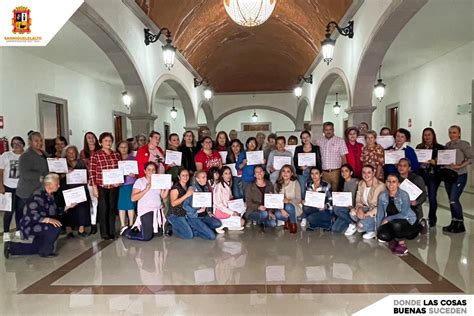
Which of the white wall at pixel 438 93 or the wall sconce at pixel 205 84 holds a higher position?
the wall sconce at pixel 205 84

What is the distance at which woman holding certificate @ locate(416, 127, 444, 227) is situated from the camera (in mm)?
5992

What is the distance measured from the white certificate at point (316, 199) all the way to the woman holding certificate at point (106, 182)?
2.91 metres

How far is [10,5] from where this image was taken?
4594 mm

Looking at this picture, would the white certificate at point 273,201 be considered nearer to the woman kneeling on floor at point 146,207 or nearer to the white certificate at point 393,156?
the woman kneeling on floor at point 146,207

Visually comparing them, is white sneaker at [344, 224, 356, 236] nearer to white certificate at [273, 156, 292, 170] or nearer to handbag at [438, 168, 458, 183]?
white certificate at [273, 156, 292, 170]

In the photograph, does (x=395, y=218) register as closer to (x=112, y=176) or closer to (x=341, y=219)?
(x=341, y=219)

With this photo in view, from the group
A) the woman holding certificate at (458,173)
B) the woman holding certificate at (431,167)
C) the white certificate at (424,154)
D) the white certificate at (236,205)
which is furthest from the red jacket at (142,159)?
the woman holding certificate at (458,173)

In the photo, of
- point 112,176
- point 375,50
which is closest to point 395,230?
point 375,50

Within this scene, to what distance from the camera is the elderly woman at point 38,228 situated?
4867 millimetres

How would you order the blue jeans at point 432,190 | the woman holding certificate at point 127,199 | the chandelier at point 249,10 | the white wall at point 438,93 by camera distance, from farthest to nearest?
the white wall at point 438,93 < the blue jeans at point 432,190 < the woman holding certificate at point 127,199 < the chandelier at point 249,10

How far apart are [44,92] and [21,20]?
6.05 m

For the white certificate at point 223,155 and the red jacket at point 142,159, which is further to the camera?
the white certificate at point 223,155

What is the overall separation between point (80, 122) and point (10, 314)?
984cm

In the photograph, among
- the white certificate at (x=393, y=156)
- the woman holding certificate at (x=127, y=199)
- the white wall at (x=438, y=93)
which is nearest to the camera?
the white certificate at (x=393, y=156)
